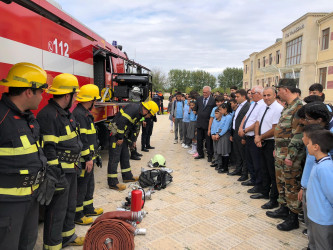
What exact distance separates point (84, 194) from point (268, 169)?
2906 mm

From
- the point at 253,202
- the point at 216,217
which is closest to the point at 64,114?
the point at 216,217

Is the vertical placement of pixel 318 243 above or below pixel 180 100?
below

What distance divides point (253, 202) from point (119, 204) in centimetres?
224

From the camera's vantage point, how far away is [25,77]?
2.01 metres

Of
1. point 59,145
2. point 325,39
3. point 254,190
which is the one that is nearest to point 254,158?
point 254,190

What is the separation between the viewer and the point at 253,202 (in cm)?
428

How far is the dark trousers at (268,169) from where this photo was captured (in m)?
4.04

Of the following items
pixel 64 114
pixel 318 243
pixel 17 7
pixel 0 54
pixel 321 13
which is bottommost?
pixel 318 243

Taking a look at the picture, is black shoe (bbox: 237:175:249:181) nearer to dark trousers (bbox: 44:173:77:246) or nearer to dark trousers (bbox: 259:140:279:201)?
dark trousers (bbox: 259:140:279:201)

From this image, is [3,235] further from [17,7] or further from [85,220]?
[17,7]

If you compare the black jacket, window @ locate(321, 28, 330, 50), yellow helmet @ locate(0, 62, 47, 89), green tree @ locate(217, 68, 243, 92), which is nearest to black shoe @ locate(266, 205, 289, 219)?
the black jacket

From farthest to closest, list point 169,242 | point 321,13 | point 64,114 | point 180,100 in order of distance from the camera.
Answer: point 321,13
point 180,100
point 169,242
point 64,114

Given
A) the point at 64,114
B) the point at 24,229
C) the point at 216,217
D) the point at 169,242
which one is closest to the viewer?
the point at 24,229

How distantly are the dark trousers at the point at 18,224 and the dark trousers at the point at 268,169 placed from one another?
134 inches
